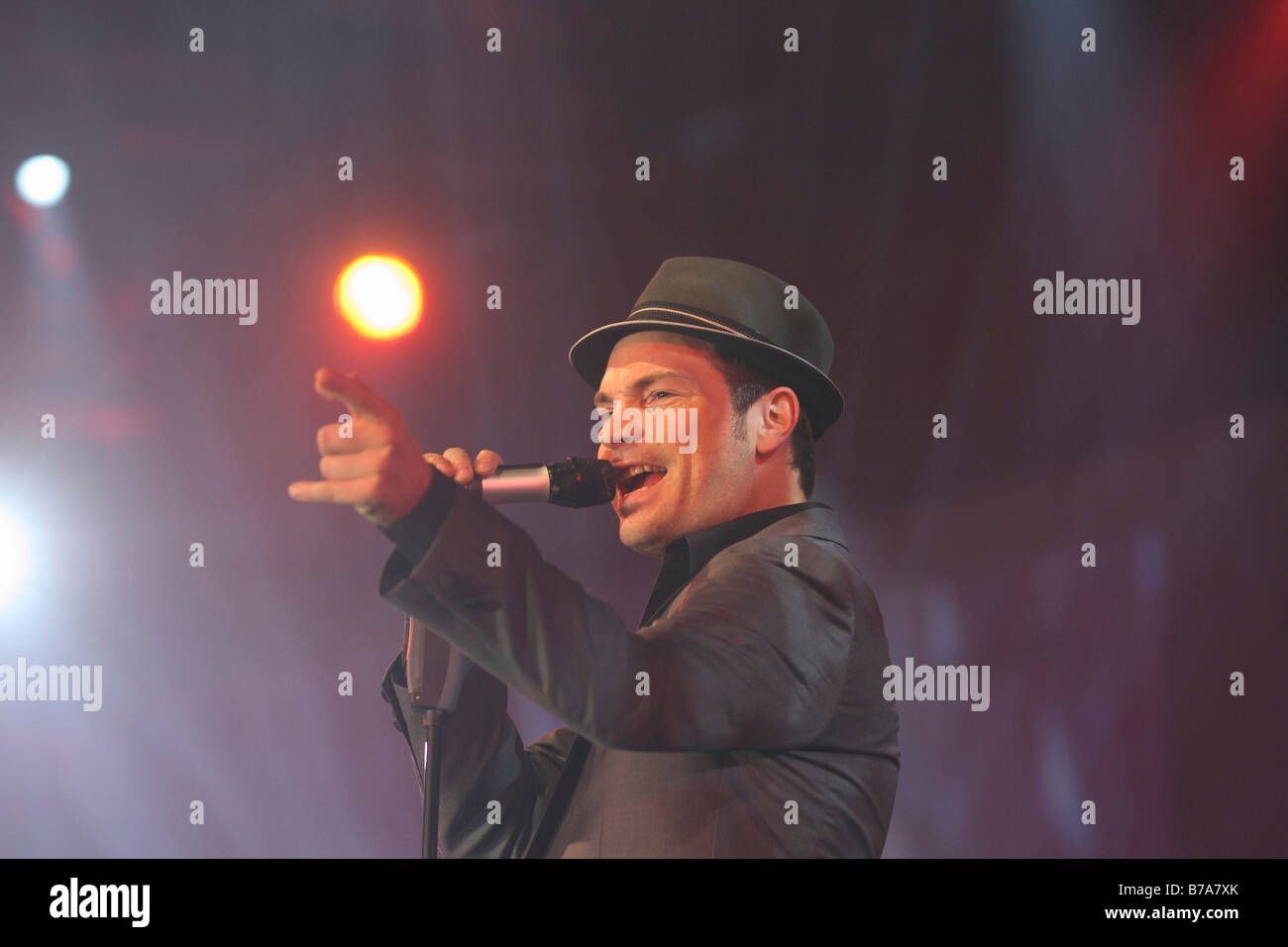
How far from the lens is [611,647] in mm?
1108

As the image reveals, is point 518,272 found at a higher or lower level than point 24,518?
higher

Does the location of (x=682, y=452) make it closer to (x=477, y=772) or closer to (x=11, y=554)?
(x=477, y=772)

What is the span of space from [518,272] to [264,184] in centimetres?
68

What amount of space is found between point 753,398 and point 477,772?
80 cm

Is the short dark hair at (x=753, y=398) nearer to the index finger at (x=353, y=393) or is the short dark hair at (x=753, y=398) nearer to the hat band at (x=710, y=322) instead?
the hat band at (x=710, y=322)

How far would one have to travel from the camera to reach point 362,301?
271 cm

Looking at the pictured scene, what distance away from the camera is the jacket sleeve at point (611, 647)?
108 cm

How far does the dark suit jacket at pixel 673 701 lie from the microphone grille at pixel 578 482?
0.21 meters

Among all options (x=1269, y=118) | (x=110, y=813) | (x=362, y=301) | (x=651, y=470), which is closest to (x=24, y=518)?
(x=110, y=813)

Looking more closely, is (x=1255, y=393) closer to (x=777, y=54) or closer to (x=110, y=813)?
(x=777, y=54)

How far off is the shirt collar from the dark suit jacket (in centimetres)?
3
